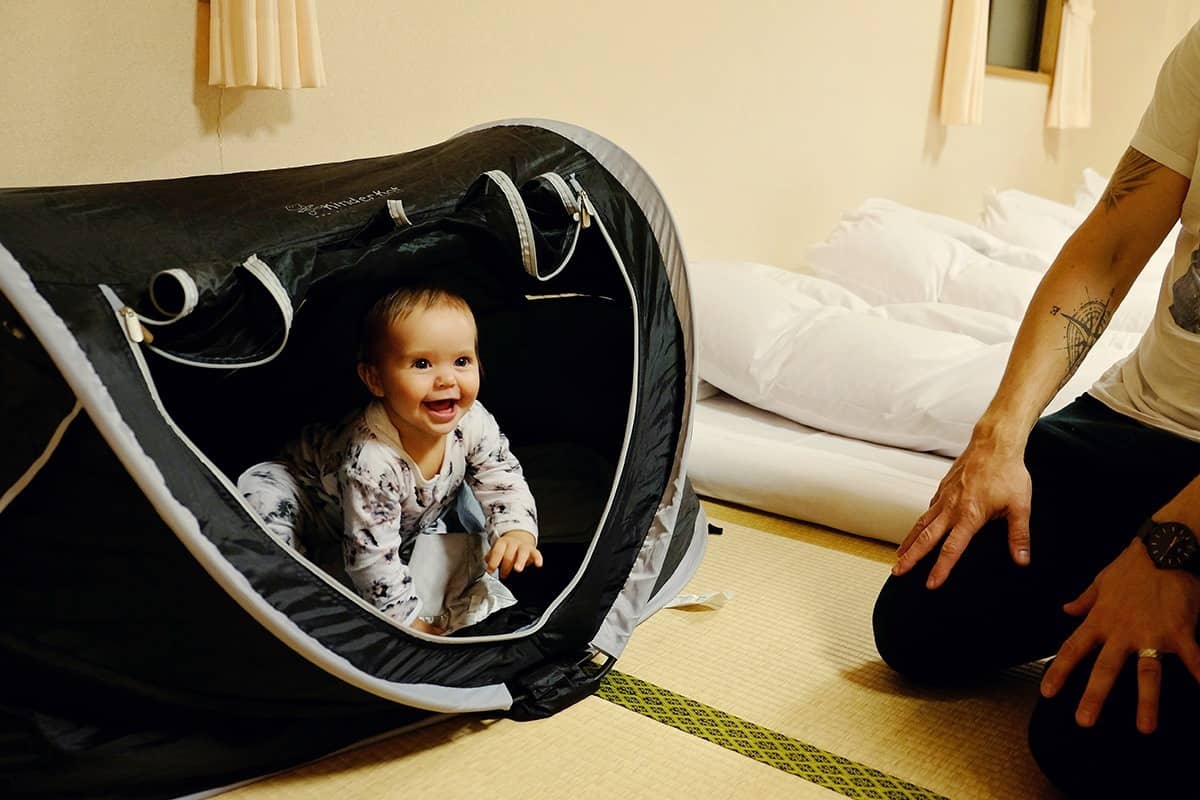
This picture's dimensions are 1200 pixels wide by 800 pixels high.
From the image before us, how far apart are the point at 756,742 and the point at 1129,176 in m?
0.75

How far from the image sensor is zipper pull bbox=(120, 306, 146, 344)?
0.91 m

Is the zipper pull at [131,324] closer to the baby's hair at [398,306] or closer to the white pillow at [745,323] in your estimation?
the baby's hair at [398,306]

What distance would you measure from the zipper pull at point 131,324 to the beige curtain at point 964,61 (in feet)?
10.5

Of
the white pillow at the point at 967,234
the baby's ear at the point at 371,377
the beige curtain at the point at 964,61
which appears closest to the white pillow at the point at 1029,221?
the white pillow at the point at 967,234

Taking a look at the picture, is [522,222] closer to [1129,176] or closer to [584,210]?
[584,210]

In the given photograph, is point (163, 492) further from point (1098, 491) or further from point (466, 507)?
point (1098, 491)

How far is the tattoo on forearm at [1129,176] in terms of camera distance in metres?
1.24

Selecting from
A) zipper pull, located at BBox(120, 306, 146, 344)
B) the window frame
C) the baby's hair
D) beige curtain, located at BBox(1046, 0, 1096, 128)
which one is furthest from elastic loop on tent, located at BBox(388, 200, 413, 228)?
beige curtain, located at BBox(1046, 0, 1096, 128)

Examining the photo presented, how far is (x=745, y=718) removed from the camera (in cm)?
120

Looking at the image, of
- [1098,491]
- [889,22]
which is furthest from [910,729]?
[889,22]

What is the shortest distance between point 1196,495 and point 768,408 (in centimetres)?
98

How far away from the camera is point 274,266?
1.06 meters

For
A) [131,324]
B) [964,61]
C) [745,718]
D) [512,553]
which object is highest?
[964,61]

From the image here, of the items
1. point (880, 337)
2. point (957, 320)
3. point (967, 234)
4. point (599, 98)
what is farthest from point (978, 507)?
point (967, 234)
